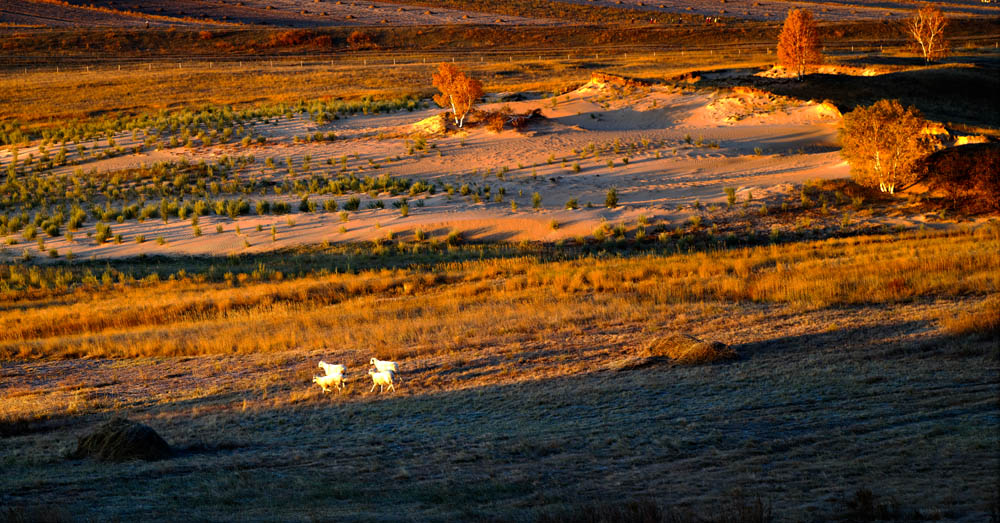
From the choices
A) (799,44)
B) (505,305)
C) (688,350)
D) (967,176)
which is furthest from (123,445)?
(799,44)

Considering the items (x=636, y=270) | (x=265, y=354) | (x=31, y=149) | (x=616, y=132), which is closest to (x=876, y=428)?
(x=265, y=354)

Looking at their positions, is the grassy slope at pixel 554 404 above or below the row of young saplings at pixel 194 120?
below

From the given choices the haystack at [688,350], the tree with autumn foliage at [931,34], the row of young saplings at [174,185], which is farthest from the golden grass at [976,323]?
the tree with autumn foliage at [931,34]

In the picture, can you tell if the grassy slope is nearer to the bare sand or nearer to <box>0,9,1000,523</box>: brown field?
<box>0,9,1000,523</box>: brown field

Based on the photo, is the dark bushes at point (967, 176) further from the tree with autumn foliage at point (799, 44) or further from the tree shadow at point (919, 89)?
the tree with autumn foliage at point (799, 44)

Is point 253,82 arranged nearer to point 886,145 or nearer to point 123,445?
point 886,145

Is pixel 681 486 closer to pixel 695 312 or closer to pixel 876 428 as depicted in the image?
pixel 876 428

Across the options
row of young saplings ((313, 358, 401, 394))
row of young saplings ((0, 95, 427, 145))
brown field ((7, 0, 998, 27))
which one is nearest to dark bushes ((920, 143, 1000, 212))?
row of young saplings ((313, 358, 401, 394))
